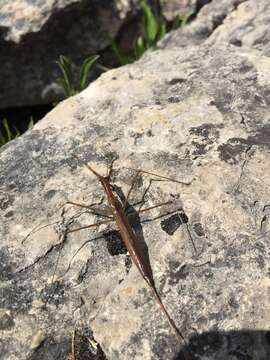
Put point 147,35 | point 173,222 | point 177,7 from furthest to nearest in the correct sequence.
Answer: point 177,7 → point 147,35 → point 173,222

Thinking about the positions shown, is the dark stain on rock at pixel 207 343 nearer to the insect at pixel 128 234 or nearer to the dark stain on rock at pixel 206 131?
the insect at pixel 128 234

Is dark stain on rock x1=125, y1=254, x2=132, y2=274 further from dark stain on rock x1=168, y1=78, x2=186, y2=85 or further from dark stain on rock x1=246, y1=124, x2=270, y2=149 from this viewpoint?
dark stain on rock x1=168, y1=78, x2=186, y2=85

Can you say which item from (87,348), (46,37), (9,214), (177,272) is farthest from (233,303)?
(46,37)

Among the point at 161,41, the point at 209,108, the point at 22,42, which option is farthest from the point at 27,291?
the point at 161,41

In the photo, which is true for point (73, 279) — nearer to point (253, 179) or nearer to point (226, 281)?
point (226, 281)

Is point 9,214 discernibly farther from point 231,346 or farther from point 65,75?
point 65,75

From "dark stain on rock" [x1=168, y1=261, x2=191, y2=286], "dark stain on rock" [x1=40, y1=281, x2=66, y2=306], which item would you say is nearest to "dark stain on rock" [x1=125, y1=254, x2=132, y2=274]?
"dark stain on rock" [x1=168, y1=261, x2=191, y2=286]
